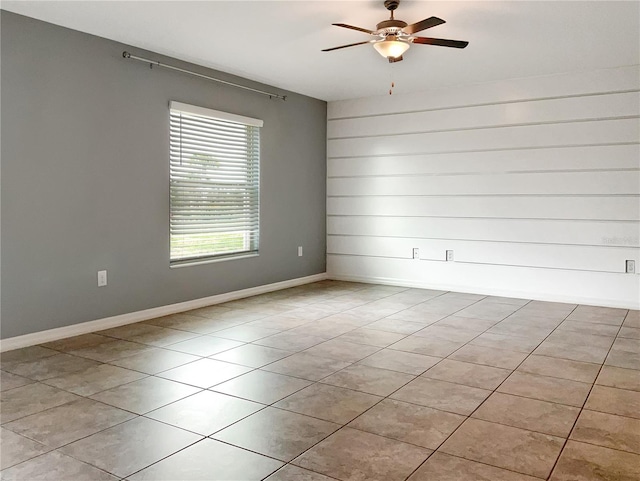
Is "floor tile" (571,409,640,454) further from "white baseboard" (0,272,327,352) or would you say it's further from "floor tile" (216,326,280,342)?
"white baseboard" (0,272,327,352)

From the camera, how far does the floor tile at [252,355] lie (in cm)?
354

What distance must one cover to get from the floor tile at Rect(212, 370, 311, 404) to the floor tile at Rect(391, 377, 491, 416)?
0.59 metres

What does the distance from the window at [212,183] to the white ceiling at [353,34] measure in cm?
57

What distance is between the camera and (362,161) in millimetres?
6938

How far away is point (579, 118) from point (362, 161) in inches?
102

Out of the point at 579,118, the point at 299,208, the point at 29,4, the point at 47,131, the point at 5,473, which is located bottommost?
the point at 5,473

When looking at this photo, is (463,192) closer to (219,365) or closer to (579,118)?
(579,118)

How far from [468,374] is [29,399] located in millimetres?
2525

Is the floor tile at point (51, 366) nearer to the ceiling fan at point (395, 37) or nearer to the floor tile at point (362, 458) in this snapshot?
the floor tile at point (362, 458)

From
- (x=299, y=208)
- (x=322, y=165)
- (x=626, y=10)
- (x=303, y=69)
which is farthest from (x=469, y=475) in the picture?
(x=322, y=165)

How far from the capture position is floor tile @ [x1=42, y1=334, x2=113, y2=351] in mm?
3830

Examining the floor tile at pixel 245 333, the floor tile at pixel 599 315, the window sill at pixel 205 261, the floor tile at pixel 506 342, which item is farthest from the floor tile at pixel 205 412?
the floor tile at pixel 599 315

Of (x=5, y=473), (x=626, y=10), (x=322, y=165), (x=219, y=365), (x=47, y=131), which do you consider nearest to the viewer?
(x=5, y=473)

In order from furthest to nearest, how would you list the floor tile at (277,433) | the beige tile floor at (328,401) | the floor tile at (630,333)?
1. the floor tile at (630,333)
2. the floor tile at (277,433)
3. the beige tile floor at (328,401)
